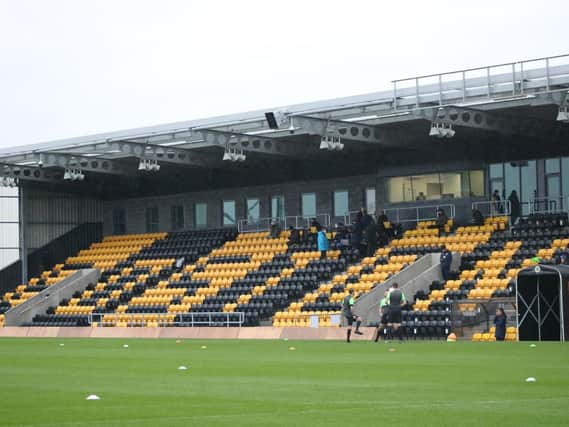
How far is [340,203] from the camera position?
173 ft

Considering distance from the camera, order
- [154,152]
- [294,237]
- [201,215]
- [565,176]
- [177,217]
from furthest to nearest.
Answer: [177,217] < [201,215] < [294,237] < [154,152] < [565,176]

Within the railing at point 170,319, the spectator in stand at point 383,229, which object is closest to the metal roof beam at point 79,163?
the railing at point 170,319

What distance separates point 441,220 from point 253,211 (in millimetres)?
13150

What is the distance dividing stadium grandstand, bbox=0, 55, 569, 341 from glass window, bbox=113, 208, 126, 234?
0.40 feet

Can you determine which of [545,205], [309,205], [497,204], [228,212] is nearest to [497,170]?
[497,204]

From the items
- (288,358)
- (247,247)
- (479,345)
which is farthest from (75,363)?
(247,247)

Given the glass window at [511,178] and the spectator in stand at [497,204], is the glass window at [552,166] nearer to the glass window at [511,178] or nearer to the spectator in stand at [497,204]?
the glass window at [511,178]

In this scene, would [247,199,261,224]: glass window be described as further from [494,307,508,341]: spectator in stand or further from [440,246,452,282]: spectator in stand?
[494,307,508,341]: spectator in stand

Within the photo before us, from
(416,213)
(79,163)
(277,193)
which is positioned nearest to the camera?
(416,213)

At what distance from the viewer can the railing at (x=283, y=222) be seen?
53.2 meters

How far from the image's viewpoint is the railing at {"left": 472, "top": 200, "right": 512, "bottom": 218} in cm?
4550

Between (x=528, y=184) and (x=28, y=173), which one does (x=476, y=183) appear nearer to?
(x=528, y=184)

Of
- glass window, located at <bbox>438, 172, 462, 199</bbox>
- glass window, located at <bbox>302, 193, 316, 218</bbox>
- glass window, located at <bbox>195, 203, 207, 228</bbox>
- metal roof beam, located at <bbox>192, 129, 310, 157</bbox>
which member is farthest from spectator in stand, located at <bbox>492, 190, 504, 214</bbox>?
glass window, located at <bbox>195, 203, 207, 228</bbox>

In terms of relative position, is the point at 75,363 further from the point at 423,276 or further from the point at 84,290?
the point at 84,290
